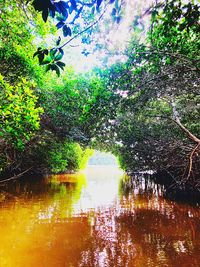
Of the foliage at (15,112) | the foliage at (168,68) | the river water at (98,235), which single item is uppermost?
the foliage at (168,68)

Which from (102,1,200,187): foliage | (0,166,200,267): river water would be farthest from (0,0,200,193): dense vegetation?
(0,166,200,267): river water

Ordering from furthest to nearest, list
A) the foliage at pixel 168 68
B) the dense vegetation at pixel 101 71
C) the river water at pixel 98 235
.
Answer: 1. the river water at pixel 98 235
2. the foliage at pixel 168 68
3. the dense vegetation at pixel 101 71

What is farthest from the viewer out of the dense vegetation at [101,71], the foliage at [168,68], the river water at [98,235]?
the river water at [98,235]

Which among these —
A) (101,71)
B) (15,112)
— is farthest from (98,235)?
(101,71)

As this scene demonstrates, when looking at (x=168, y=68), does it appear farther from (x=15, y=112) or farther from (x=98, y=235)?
(x=98, y=235)

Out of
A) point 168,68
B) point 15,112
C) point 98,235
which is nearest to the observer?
point 15,112

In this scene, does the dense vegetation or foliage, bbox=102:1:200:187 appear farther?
foliage, bbox=102:1:200:187

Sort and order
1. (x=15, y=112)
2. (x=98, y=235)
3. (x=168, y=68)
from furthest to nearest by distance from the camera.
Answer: (x=98, y=235)
(x=168, y=68)
(x=15, y=112)

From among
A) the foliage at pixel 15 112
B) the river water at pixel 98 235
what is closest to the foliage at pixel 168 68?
the river water at pixel 98 235

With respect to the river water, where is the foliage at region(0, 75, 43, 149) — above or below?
above

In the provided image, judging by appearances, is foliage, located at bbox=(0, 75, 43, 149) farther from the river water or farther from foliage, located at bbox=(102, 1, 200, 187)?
the river water

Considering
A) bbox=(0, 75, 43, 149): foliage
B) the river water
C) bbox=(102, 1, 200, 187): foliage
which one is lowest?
the river water

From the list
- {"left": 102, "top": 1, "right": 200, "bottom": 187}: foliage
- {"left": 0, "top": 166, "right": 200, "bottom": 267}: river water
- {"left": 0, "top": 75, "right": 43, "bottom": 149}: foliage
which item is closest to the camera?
{"left": 102, "top": 1, "right": 200, "bottom": 187}: foliage

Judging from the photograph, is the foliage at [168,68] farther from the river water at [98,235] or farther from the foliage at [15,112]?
the foliage at [15,112]
